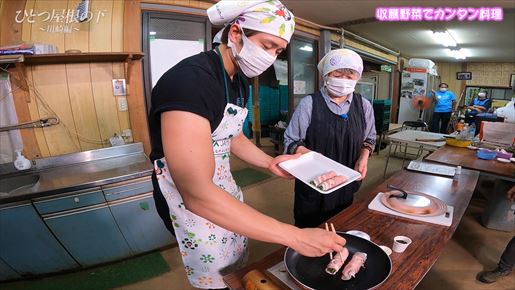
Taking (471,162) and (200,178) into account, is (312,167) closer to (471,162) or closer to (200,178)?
(200,178)

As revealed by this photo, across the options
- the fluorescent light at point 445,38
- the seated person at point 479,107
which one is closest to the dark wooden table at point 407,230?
the fluorescent light at point 445,38

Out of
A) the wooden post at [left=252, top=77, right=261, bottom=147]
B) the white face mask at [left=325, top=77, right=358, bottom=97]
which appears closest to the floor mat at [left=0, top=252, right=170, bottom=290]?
the white face mask at [left=325, top=77, right=358, bottom=97]

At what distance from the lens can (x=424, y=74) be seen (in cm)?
825

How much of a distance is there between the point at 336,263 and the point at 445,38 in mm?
7580

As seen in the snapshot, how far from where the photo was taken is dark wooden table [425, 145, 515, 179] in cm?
201

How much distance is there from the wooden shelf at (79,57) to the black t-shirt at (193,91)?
1.72 metres

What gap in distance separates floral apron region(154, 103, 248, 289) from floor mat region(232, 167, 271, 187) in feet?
9.31

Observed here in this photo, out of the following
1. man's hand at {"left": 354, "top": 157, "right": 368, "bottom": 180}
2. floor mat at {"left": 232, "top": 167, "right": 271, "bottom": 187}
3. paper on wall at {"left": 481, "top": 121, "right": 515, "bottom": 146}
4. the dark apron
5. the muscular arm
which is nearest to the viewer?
the muscular arm

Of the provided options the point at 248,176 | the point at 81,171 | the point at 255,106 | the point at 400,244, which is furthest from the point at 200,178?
the point at 255,106

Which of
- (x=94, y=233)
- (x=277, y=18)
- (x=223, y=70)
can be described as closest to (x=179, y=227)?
(x=223, y=70)

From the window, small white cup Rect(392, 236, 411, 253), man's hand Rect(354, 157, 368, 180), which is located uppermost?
the window

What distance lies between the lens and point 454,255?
2.24 m

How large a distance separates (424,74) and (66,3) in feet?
30.9

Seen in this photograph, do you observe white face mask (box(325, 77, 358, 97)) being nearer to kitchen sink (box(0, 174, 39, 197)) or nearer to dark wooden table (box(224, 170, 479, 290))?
dark wooden table (box(224, 170, 479, 290))
